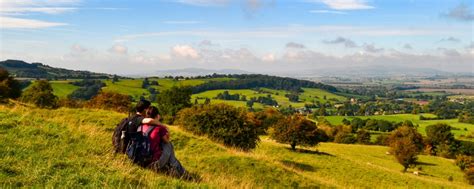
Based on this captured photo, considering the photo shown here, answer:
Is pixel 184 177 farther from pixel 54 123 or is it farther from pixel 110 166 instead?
pixel 54 123

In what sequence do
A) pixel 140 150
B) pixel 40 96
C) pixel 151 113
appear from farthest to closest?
pixel 40 96 → pixel 151 113 → pixel 140 150

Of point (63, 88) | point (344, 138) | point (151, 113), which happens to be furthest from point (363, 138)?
point (63, 88)

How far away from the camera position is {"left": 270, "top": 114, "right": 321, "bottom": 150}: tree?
5569 centimetres

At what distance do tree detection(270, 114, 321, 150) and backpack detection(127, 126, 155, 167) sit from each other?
150 ft

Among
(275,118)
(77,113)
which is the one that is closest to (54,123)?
(77,113)

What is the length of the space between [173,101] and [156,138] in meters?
58.5

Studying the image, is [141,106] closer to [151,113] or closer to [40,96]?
[151,113]

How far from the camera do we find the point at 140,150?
36.8ft

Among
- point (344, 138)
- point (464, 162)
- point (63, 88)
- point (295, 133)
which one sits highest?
point (63, 88)

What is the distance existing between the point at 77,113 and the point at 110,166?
17.8m

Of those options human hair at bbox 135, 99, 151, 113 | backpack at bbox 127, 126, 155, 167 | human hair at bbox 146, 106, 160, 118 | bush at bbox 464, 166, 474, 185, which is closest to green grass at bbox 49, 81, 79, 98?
bush at bbox 464, 166, 474, 185

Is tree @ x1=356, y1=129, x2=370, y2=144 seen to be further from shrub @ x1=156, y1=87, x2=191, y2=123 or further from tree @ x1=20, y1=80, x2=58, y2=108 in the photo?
tree @ x1=20, y1=80, x2=58, y2=108

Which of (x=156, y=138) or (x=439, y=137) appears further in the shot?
(x=439, y=137)

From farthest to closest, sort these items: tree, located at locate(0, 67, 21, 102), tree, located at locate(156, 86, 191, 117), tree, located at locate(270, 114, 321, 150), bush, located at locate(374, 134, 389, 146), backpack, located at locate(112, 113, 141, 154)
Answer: bush, located at locate(374, 134, 389, 146)
tree, located at locate(156, 86, 191, 117)
tree, located at locate(270, 114, 321, 150)
tree, located at locate(0, 67, 21, 102)
backpack, located at locate(112, 113, 141, 154)
